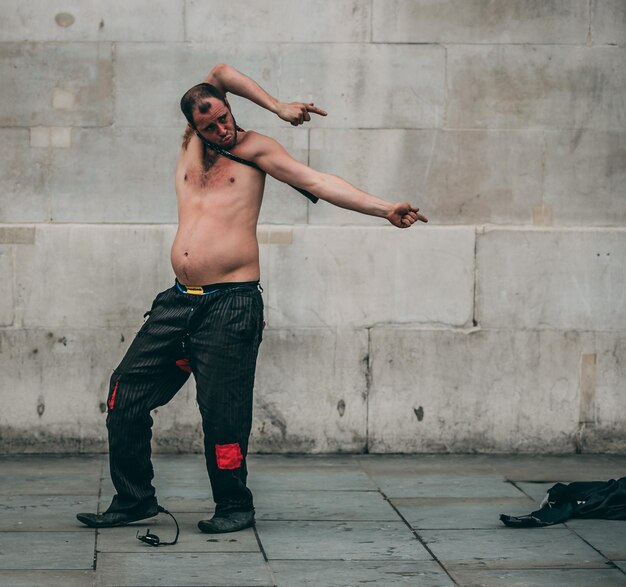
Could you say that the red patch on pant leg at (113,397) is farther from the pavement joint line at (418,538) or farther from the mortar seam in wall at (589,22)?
the mortar seam in wall at (589,22)

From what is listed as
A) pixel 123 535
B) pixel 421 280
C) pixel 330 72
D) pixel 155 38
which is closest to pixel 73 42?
pixel 155 38

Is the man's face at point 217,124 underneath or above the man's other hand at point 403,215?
above

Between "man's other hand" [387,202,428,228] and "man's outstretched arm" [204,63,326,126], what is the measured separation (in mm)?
562

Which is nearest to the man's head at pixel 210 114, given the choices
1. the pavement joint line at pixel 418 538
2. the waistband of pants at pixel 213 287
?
the waistband of pants at pixel 213 287

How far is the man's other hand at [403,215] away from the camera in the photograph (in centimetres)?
538

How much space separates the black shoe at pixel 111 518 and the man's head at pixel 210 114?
5.71 ft

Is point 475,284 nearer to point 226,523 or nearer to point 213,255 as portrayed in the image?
point 213,255

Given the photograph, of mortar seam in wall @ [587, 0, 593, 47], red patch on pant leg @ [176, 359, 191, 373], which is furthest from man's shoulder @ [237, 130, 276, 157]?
mortar seam in wall @ [587, 0, 593, 47]

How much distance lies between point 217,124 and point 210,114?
0.18 ft

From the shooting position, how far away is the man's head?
5.54m

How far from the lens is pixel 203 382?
5.63 m

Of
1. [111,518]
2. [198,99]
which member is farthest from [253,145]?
[111,518]

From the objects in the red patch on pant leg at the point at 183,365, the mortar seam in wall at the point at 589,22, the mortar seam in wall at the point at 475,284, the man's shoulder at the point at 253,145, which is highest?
the mortar seam in wall at the point at 589,22

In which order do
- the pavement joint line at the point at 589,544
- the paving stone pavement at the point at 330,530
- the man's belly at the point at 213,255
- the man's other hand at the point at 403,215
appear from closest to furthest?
the paving stone pavement at the point at 330,530, the pavement joint line at the point at 589,544, the man's other hand at the point at 403,215, the man's belly at the point at 213,255
